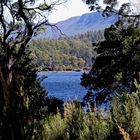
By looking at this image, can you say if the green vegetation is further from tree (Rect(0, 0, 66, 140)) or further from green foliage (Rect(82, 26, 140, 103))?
green foliage (Rect(82, 26, 140, 103))

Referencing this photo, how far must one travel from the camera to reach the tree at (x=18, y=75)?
497cm

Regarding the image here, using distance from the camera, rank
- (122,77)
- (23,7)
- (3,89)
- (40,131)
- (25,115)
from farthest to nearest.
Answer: (122,77)
(23,7)
(40,131)
(25,115)
(3,89)

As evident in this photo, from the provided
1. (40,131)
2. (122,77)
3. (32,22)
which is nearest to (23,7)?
(32,22)

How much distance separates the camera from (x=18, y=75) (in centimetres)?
581

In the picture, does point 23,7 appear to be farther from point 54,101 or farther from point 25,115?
point 25,115

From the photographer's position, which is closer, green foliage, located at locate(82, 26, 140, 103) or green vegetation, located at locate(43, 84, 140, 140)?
green vegetation, located at locate(43, 84, 140, 140)

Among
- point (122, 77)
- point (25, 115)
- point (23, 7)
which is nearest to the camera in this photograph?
point (25, 115)

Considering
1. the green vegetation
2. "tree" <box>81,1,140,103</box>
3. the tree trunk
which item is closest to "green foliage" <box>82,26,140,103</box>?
"tree" <box>81,1,140,103</box>

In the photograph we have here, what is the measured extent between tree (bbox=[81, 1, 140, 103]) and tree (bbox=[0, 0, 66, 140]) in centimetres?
635

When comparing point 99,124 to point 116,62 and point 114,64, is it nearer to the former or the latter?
point 114,64

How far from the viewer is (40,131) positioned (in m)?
6.09

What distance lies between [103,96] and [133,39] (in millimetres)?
4721

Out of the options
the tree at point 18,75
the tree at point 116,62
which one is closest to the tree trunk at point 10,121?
the tree at point 18,75

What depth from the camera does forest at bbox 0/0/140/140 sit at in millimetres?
5160
